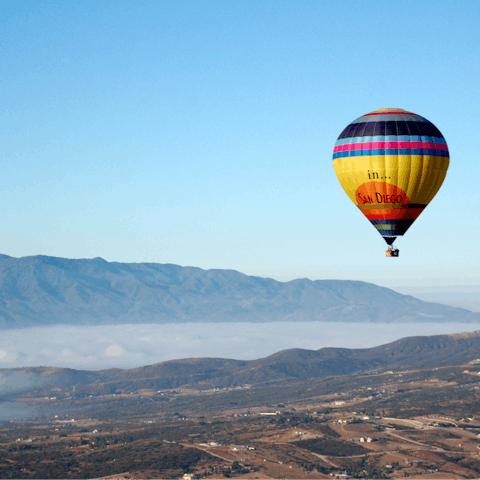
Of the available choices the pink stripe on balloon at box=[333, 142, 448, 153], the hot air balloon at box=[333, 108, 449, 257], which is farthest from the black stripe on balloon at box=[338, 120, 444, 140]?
the pink stripe on balloon at box=[333, 142, 448, 153]

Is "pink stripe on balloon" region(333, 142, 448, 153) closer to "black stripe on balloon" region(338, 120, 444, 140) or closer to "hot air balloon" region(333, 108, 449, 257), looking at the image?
"hot air balloon" region(333, 108, 449, 257)

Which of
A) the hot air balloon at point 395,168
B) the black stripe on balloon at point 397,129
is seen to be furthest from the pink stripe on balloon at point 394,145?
the black stripe on balloon at point 397,129

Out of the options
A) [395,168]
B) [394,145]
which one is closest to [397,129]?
[394,145]

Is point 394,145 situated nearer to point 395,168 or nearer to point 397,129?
point 397,129

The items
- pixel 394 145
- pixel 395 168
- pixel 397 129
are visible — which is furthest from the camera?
pixel 397 129

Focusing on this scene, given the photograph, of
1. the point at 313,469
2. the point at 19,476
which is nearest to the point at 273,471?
the point at 313,469

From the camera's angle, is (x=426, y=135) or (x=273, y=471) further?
(x=273, y=471)

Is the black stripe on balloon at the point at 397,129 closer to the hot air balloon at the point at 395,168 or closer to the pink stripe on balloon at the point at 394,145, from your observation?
the hot air balloon at the point at 395,168

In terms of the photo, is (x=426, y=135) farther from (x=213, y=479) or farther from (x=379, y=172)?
(x=213, y=479)
